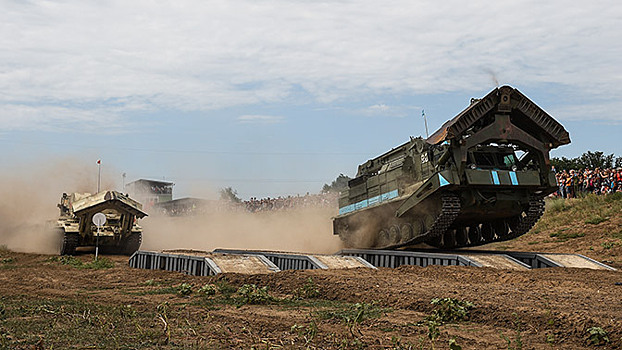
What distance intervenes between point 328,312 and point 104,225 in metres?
14.7

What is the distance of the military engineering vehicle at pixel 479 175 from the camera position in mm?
14461

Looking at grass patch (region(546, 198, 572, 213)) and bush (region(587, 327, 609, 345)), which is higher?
grass patch (region(546, 198, 572, 213))

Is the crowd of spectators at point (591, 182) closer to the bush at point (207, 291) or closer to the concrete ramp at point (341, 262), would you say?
the concrete ramp at point (341, 262)

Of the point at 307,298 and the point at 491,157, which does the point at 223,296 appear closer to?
the point at 307,298

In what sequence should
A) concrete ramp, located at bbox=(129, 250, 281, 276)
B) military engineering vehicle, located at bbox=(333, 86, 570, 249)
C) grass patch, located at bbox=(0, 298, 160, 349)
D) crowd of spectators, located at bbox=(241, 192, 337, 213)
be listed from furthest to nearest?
crowd of spectators, located at bbox=(241, 192, 337, 213) → military engineering vehicle, located at bbox=(333, 86, 570, 249) → concrete ramp, located at bbox=(129, 250, 281, 276) → grass patch, located at bbox=(0, 298, 160, 349)

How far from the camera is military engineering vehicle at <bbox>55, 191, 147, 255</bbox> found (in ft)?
66.4

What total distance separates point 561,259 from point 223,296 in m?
8.09

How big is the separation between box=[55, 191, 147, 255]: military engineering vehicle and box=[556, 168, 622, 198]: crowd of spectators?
18135 millimetres

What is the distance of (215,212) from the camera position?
33688 mm

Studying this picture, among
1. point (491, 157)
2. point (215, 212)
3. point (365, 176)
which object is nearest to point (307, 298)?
point (491, 157)

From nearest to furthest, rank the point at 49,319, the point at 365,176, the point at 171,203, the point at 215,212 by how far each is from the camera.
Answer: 1. the point at 49,319
2. the point at 365,176
3. the point at 215,212
4. the point at 171,203

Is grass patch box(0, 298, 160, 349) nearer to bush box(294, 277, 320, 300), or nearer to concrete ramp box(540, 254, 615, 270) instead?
bush box(294, 277, 320, 300)

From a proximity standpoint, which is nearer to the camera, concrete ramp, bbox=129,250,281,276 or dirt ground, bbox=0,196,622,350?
dirt ground, bbox=0,196,622,350

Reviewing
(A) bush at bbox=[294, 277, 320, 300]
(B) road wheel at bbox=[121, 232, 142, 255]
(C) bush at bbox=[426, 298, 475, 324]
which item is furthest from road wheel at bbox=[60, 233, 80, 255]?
(C) bush at bbox=[426, 298, 475, 324]
